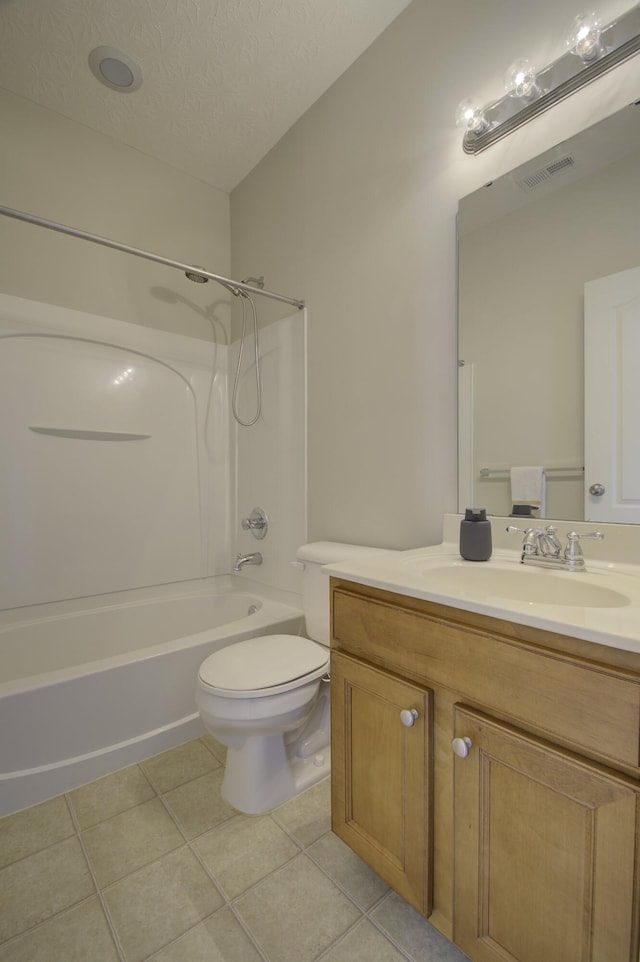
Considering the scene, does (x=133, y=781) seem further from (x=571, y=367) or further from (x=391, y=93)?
(x=391, y=93)

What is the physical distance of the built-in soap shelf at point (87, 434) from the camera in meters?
1.92

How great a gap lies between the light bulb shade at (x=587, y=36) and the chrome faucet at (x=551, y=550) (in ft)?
3.85

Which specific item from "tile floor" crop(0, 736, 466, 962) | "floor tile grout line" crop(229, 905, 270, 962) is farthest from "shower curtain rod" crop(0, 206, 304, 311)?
"floor tile grout line" crop(229, 905, 270, 962)

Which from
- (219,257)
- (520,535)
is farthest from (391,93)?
(520,535)

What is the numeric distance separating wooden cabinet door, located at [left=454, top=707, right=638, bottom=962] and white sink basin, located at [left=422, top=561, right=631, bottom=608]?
0.78 feet

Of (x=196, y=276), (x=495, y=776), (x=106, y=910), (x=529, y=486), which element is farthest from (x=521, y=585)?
(x=196, y=276)

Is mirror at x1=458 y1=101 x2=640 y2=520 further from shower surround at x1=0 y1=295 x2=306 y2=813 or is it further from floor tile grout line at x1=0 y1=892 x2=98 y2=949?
floor tile grout line at x1=0 y1=892 x2=98 y2=949

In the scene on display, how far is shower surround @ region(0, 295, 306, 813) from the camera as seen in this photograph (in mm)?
1491

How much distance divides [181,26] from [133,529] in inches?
82.4

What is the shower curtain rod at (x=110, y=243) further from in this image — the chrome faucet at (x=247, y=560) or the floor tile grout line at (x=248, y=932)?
the floor tile grout line at (x=248, y=932)

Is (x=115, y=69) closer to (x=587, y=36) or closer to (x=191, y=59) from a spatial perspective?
(x=191, y=59)

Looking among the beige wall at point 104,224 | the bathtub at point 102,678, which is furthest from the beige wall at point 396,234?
the bathtub at point 102,678

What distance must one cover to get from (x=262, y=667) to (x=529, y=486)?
0.97 meters

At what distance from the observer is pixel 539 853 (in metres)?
0.66
